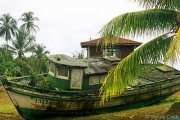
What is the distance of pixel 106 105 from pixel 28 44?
76.2 ft

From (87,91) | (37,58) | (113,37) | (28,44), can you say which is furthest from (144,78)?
(37,58)

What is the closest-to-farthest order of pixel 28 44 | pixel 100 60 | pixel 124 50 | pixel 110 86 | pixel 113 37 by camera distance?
pixel 110 86
pixel 113 37
pixel 100 60
pixel 124 50
pixel 28 44

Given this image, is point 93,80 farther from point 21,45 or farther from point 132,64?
point 21,45

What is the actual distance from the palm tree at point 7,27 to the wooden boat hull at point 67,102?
27.9 m

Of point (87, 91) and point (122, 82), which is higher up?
point (122, 82)

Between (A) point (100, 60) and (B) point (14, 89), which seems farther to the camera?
(A) point (100, 60)

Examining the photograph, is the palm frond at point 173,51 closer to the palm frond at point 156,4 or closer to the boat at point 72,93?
the palm frond at point 156,4

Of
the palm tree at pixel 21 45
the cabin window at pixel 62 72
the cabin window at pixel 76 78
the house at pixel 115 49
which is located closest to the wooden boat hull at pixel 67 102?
the cabin window at pixel 76 78

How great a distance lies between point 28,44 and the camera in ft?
106

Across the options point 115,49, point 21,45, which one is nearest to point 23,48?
point 21,45

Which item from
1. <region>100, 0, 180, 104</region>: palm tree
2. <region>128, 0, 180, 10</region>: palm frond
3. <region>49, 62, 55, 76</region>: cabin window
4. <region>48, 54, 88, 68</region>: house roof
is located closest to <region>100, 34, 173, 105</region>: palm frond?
<region>100, 0, 180, 104</region>: palm tree

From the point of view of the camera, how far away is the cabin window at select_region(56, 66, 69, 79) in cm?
1147

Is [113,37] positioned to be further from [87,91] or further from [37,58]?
[37,58]

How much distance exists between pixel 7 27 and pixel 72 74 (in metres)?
29.2
